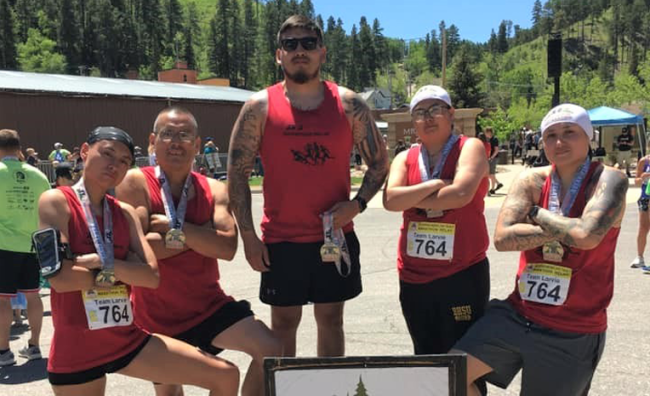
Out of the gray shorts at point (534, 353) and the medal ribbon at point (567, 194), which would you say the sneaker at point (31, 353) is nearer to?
the gray shorts at point (534, 353)

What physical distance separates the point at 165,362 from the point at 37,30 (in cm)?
11374

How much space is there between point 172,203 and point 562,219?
83.1 inches

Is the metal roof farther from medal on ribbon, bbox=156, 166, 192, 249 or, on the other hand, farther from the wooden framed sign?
the wooden framed sign

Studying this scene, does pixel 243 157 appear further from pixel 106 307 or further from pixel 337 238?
pixel 106 307

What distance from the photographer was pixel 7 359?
16.1 ft

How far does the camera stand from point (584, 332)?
8.80 ft

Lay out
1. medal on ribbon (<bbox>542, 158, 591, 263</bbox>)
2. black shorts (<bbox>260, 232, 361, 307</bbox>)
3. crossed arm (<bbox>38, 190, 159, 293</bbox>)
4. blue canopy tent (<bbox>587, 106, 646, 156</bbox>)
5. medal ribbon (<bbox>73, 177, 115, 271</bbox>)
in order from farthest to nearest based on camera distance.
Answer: blue canopy tent (<bbox>587, 106, 646, 156</bbox>)
black shorts (<bbox>260, 232, 361, 307</bbox>)
medal on ribbon (<bbox>542, 158, 591, 263</bbox>)
medal ribbon (<bbox>73, 177, 115, 271</bbox>)
crossed arm (<bbox>38, 190, 159, 293</bbox>)

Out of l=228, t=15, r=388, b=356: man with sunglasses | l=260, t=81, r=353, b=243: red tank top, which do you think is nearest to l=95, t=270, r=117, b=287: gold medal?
l=228, t=15, r=388, b=356: man with sunglasses

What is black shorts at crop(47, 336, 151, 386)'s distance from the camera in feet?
8.45

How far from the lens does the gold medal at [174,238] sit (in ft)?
9.59

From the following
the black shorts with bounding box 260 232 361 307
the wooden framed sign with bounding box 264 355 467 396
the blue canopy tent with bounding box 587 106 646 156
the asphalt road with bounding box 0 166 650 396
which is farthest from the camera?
the blue canopy tent with bounding box 587 106 646 156

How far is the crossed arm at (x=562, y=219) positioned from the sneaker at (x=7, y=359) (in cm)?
450

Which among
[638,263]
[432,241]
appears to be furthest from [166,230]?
[638,263]

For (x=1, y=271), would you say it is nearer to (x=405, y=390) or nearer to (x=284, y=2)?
(x=405, y=390)
